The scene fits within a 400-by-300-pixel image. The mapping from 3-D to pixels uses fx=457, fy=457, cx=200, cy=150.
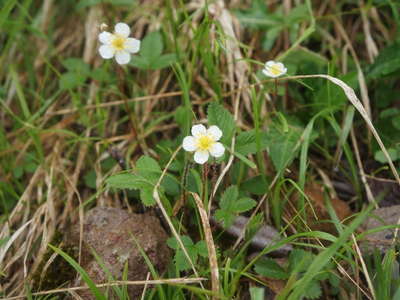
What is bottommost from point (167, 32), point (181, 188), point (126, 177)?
point (181, 188)

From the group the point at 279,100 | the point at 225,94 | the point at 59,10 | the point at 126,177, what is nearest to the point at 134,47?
the point at 225,94

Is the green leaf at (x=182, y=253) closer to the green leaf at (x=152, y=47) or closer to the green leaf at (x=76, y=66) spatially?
the green leaf at (x=152, y=47)

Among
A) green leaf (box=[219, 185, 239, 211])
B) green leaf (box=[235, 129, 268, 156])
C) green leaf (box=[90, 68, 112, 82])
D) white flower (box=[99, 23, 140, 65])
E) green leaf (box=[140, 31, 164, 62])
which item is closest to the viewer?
green leaf (box=[219, 185, 239, 211])

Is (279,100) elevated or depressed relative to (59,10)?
depressed

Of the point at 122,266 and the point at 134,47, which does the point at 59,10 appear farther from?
the point at 122,266

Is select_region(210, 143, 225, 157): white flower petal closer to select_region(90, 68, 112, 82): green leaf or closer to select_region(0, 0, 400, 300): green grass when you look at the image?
select_region(0, 0, 400, 300): green grass

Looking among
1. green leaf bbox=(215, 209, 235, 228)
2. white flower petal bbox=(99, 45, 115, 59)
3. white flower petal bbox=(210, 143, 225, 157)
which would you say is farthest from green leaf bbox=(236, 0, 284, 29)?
green leaf bbox=(215, 209, 235, 228)

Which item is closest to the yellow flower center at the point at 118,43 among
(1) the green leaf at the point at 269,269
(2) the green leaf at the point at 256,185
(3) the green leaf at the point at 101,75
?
Answer: (3) the green leaf at the point at 101,75
